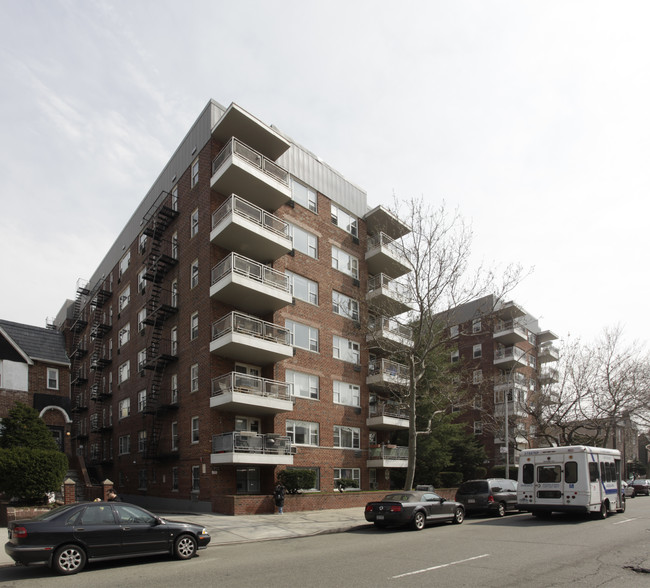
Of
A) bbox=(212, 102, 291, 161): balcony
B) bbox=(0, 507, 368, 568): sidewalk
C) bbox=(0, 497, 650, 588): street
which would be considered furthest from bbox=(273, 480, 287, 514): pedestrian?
bbox=(212, 102, 291, 161): balcony

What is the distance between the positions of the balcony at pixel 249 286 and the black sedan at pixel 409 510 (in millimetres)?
10959

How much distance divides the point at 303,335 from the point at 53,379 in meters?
14.8

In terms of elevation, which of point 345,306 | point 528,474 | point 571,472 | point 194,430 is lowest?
point 528,474

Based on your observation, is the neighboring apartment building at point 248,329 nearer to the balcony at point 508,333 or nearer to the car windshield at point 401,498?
the car windshield at point 401,498

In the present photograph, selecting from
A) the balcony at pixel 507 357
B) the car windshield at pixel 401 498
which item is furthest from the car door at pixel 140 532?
the balcony at pixel 507 357

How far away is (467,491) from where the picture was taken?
2317cm

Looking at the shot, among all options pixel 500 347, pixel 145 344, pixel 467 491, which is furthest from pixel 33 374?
pixel 500 347

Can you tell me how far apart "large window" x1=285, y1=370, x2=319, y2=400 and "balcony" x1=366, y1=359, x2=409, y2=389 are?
4286 mm

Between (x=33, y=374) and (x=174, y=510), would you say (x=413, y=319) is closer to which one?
(x=174, y=510)

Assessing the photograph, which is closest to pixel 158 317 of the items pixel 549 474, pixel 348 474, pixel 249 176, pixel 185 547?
pixel 249 176

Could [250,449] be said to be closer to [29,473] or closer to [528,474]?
[29,473]

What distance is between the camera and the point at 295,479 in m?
24.1

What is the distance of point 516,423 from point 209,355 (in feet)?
98.9

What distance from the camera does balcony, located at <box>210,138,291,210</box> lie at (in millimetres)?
25703
